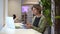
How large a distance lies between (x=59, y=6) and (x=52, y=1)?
0.11 m

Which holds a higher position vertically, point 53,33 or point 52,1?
point 52,1

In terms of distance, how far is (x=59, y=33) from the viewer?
1429mm

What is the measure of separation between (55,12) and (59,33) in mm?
259

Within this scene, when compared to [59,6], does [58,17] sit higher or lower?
lower

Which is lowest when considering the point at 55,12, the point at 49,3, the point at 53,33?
the point at 53,33

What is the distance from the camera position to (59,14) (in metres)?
1.46

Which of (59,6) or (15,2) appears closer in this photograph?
(59,6)

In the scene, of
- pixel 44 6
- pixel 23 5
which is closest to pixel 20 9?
pixel 23 5

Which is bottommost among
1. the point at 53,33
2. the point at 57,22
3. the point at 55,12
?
the point at 53,33

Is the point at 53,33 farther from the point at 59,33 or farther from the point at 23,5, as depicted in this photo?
the point at 23,5

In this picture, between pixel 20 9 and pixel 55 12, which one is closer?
pixel 55 12

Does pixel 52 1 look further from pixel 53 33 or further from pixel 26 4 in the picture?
pixel 26 4

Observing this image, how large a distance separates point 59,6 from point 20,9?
5.44m

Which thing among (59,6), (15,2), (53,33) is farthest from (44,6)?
(15,2)
